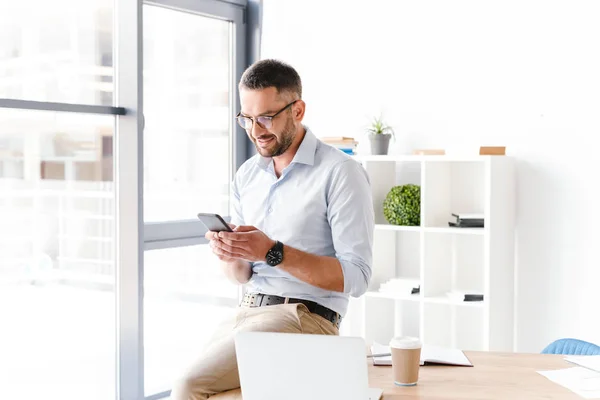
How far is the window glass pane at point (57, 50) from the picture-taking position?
382 cm

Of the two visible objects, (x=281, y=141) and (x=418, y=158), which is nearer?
(x=281, y=141)

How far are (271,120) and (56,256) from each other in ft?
6.42

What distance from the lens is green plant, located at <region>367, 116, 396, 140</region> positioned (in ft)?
14.8

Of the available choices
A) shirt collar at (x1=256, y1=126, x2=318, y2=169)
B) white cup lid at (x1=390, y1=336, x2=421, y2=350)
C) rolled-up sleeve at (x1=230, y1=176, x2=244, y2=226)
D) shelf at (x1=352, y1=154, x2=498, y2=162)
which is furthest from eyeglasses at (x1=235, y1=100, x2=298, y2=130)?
shelf at (x1=352, y1=154, x2=498, y2=162)

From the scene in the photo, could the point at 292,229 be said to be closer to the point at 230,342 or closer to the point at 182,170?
the point at 230,342

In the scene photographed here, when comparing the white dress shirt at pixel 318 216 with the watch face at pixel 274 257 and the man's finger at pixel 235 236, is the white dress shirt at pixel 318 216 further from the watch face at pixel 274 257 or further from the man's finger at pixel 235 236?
the man's finger at pixel 235 236

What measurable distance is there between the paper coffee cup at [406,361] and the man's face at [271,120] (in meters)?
0.94

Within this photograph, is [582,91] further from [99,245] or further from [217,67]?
[99,245]

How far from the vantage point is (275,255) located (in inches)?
96.7

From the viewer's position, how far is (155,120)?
4586 mm

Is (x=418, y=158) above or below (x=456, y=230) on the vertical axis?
above

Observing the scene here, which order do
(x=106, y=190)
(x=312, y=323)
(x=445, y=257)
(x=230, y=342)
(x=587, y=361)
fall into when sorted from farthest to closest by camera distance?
(x=445, y=257) → (x=106, y=190) → (x=312, y=323) → (x=230, y=342) → (x=587, y=361)

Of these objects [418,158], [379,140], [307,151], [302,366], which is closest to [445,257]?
[418,158]

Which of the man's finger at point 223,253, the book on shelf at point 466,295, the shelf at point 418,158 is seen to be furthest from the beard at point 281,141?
the book on shelf at point 466,295
